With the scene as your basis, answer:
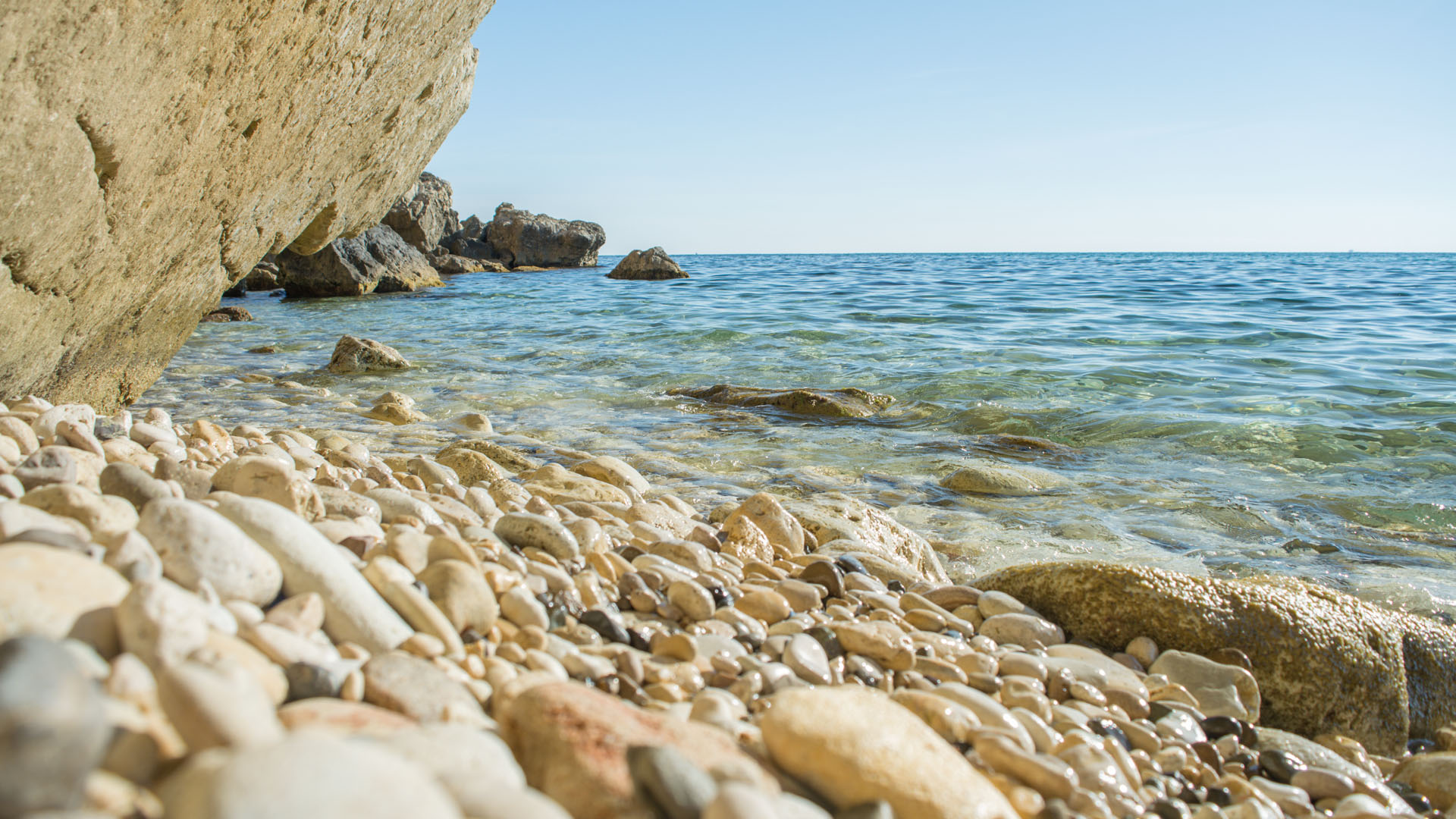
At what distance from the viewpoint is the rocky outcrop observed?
2817 cm

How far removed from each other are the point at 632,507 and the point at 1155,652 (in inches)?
71.7

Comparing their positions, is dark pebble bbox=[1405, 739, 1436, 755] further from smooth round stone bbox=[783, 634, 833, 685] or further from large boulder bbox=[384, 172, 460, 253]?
large boulder bbox=[384, 172, 460, 253]

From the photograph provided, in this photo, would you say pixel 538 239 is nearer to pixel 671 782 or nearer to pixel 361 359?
pixel 361 359

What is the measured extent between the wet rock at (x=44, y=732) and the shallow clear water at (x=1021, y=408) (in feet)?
10.4

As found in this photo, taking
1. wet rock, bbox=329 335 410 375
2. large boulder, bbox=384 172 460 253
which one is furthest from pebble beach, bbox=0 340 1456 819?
large boulder, bbox=384 172 460 253

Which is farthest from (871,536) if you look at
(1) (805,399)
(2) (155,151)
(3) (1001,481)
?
(2) (155,151)

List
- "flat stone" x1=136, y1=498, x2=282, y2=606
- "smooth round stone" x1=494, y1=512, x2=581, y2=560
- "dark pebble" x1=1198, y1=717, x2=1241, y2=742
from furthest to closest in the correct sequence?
"smooth round stone" x1=494, y1=512, x2=581, y2=560 < "dark pebble" x1=1198, y1=717, x2=1241, y2=742 < "flat stone" x1=136, y1=498, x2=282, y2=606

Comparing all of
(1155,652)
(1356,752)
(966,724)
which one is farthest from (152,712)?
(1356,752)

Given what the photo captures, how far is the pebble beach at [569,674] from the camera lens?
0.98 metres

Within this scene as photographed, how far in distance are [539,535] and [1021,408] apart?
4913 millimetres

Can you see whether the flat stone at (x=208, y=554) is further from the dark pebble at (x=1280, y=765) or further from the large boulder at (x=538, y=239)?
the large boulder at (x=538, y=239)

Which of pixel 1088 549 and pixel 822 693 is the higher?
pixel 822 693

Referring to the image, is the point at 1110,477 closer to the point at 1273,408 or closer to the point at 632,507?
the point at 1273,408

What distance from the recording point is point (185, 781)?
2.95ft
